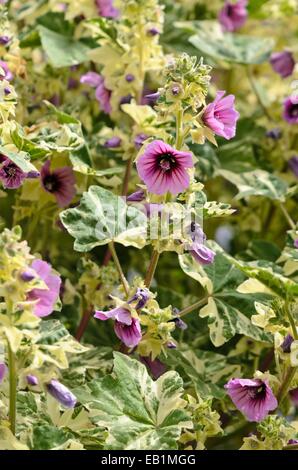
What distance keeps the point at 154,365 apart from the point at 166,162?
0.30 meters

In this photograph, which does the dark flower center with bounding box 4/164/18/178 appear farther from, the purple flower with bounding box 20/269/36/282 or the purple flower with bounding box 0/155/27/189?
the purple flower with bounding box 20/269/36/282

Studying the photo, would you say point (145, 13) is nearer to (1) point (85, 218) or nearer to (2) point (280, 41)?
(1) point (85, 218)

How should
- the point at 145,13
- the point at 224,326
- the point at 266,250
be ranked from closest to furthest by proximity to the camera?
the point at 224,326
the point at 145,13
the point at 266,250

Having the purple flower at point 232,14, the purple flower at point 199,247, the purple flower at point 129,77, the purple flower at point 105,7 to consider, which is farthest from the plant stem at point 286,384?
the purple flower at point 232,14

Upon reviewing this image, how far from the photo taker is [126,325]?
1.00 metres

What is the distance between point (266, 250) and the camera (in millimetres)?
1398

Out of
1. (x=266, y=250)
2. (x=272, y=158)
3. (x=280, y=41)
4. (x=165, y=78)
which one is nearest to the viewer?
(x=165, y=78)

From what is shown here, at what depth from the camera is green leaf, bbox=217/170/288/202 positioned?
1346mm

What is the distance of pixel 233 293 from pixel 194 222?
186 mm

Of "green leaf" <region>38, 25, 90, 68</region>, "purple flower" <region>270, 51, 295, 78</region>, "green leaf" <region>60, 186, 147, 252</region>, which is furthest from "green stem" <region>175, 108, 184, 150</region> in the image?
"purple flower" <region>270, 51, 295, 78</region>

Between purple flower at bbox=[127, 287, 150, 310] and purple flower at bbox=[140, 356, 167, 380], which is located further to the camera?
purple flower at bbox=[140, 356, 167, 380]

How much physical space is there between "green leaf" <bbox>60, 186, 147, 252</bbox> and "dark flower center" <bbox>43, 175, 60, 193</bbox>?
0.56 ft

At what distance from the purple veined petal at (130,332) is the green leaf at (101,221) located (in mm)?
92

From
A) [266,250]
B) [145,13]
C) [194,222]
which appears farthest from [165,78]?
[266,250]
